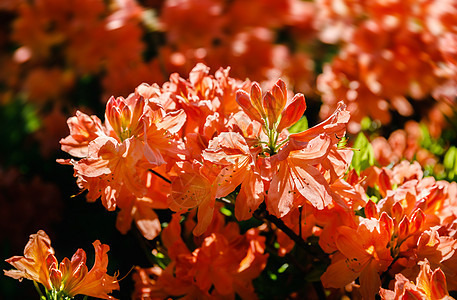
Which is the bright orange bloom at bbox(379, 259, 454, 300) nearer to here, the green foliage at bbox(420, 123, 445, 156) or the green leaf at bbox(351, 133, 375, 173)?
the green leaf at bbox(351, 133, 375, 173)

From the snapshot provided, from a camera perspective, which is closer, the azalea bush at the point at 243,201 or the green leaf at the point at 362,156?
the azalea bush at the point at 243,201

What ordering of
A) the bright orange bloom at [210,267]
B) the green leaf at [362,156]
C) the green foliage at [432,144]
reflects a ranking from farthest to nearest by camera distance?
the green foliage at [432,144]
the green leaf at [362,156]
the bright orange bloom at [210,267]

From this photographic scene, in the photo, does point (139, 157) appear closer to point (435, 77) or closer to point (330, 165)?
point (330, 165)

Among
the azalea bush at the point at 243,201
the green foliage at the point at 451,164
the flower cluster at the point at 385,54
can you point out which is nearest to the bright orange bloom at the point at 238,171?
the azalea bush at the point at 243,201

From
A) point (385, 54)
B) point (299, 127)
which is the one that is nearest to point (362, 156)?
point (299, 127)

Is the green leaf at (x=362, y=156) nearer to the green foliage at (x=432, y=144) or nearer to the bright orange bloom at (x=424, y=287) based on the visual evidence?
the bright orange bloom at (x=424, y=287)

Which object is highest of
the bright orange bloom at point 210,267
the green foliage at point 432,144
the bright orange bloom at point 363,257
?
the bright orange bloom at point 363,257

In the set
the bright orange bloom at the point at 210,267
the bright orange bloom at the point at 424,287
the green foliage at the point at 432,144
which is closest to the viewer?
the bright orange bloom at the point at 424,287

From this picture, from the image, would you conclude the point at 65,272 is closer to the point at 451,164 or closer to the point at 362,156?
the point at 362,156
